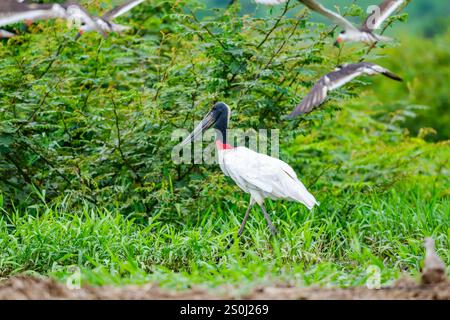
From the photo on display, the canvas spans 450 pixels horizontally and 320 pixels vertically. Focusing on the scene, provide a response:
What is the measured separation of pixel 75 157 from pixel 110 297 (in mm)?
3175

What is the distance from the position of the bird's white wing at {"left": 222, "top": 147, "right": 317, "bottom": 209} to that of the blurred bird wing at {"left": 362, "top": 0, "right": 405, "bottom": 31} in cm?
143

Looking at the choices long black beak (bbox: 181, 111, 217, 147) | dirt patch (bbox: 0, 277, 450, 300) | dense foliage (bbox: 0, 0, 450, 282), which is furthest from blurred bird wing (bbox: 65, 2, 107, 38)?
dirt patch (bbox: 0, 277, 450, 300)

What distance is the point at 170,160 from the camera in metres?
8.02

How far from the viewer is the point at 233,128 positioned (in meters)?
7.95

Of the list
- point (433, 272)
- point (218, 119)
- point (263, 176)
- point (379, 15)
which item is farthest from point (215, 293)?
point (379, 15)

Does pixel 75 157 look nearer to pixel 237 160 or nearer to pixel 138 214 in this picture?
pixel 138 214

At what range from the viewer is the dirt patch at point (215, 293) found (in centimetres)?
498

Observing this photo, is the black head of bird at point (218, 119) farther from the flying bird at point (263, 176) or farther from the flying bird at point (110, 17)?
the flying bird at point (110, 17)

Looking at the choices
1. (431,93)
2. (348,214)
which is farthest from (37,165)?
(431,93)

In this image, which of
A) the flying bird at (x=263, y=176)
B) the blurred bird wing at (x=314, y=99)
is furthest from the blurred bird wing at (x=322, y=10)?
the flying bird at (x=263, y=176)

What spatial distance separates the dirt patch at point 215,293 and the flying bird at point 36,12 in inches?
88.0

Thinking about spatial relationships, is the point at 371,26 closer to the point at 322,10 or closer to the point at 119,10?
the point at 322,10

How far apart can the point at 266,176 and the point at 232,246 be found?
0.67 meters
